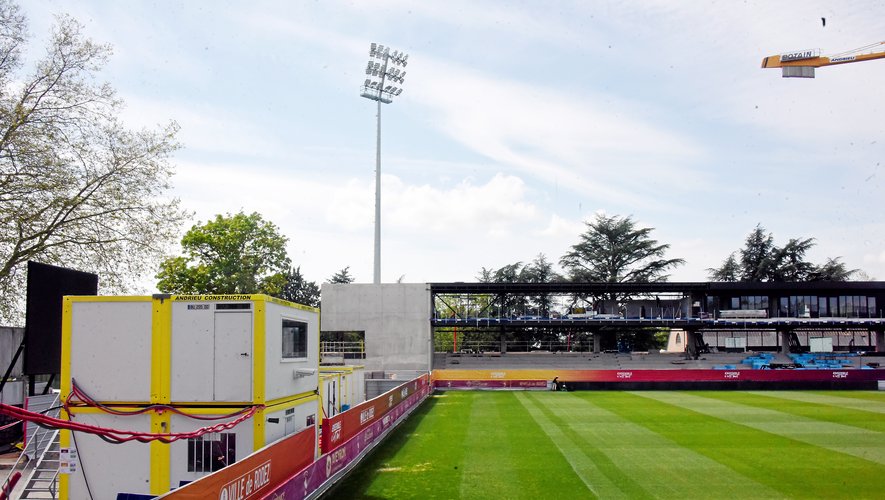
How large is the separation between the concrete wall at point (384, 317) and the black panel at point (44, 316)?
147 feet

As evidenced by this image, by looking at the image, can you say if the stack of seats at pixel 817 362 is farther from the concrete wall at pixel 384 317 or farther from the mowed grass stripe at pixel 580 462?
the mowed grass stripe at pixel 580 462

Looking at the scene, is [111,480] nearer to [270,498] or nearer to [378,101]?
[270,498]

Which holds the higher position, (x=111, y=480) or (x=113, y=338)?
(x=113, y=338)

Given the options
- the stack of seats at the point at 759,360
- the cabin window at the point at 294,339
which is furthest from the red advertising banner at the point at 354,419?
the stack of seats at the point at 759,360

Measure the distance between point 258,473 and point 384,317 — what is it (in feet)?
162

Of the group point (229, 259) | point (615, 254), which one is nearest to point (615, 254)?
point (615, 254)

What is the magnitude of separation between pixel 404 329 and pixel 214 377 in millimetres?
48730

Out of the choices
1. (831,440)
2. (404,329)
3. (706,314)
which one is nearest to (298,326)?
(831,440)

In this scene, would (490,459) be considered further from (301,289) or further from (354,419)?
(301,289)

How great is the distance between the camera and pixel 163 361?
10484 millimetres

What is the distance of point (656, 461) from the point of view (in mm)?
18422

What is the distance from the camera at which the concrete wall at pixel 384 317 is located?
5872 cm

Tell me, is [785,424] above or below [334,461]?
below

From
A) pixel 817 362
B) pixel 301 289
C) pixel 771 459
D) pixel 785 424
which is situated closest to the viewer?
pixel 771 459
